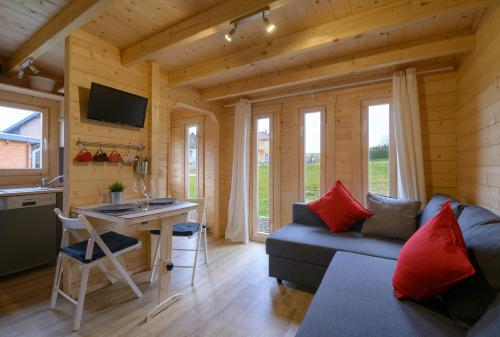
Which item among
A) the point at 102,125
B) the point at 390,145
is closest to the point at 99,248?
the point at 102,125

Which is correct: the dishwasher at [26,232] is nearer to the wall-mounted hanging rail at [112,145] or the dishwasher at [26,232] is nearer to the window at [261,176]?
the wall-mounted hanging rail at [112,145]

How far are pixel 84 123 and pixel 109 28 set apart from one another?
94 cm

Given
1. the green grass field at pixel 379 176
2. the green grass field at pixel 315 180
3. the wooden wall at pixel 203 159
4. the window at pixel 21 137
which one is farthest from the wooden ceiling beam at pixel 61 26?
the green grass field at pixel 379 176

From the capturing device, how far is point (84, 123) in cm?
236

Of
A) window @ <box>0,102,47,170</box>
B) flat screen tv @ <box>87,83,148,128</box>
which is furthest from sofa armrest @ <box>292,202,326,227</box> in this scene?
window @ <box>0,102,47,170</box>

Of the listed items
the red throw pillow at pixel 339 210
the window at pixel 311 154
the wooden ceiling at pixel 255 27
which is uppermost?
the wooden ceiling at pixel 255 27

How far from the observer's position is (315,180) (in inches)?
139

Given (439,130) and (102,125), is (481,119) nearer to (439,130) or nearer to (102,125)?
(439,130)

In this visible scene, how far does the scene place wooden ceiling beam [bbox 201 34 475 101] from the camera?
2.21 meters

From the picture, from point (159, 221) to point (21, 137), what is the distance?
263 cm

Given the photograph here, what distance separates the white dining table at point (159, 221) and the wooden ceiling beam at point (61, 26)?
1521mm

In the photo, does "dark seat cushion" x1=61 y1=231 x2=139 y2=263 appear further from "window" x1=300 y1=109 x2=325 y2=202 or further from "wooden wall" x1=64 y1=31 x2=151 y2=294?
"window" x1=300 y1=109 x2=325 y2=202

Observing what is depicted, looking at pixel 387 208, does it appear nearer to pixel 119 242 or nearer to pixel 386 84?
pixel 386 84

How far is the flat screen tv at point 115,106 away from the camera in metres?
2.32
